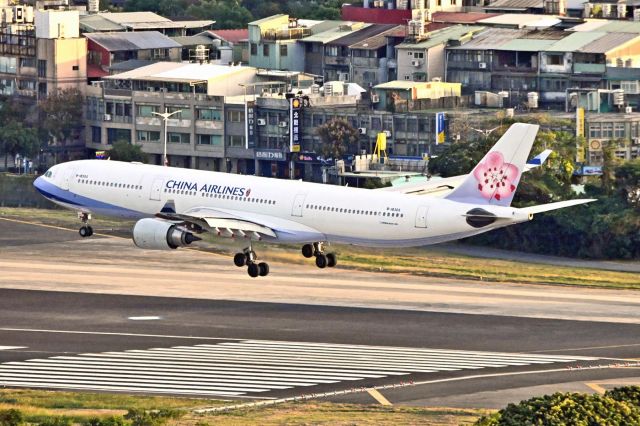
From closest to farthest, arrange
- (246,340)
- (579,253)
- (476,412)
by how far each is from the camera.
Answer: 1. (476,412)
2. (246,340)
3. (579,253)

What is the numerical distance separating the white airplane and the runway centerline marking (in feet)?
32.7

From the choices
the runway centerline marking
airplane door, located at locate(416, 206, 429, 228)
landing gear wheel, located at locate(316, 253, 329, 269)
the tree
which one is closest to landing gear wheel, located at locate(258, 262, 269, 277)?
Answer: landing gear wheel, located at locate(316, 253, 329, 269)

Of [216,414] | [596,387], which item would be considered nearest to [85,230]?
[216,414]

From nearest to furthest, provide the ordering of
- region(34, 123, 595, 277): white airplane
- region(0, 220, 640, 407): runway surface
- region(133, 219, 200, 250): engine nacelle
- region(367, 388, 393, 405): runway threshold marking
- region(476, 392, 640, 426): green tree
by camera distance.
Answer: region(476, 392, 640, 426): green tree → region(367, 388, 393, 405): runway threshold marking → region(0, 220, 640, 407): runway surface → region(34, 123, 595, 277): white airplane → region(133, 219, 200, 250): engine nacelle

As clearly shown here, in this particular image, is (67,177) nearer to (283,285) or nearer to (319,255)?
(283,285)

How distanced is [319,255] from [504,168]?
20795mm

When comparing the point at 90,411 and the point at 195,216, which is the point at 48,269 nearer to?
the point at 195,216

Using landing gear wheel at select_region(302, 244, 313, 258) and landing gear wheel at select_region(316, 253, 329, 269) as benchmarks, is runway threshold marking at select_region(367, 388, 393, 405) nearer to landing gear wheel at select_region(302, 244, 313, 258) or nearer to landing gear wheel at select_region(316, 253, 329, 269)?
landing gear wheel at select_region(316, 253, 329, 269)

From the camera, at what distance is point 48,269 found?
516ft

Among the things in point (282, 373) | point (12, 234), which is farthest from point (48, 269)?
point (282, 373)

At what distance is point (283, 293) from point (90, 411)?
41.1 metres

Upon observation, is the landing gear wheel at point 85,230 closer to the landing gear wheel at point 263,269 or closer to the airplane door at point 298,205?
the landing gear wheel at point 263,269

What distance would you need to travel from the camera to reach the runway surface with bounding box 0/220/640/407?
11594cm

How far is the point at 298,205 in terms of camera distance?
13838 centimetres
